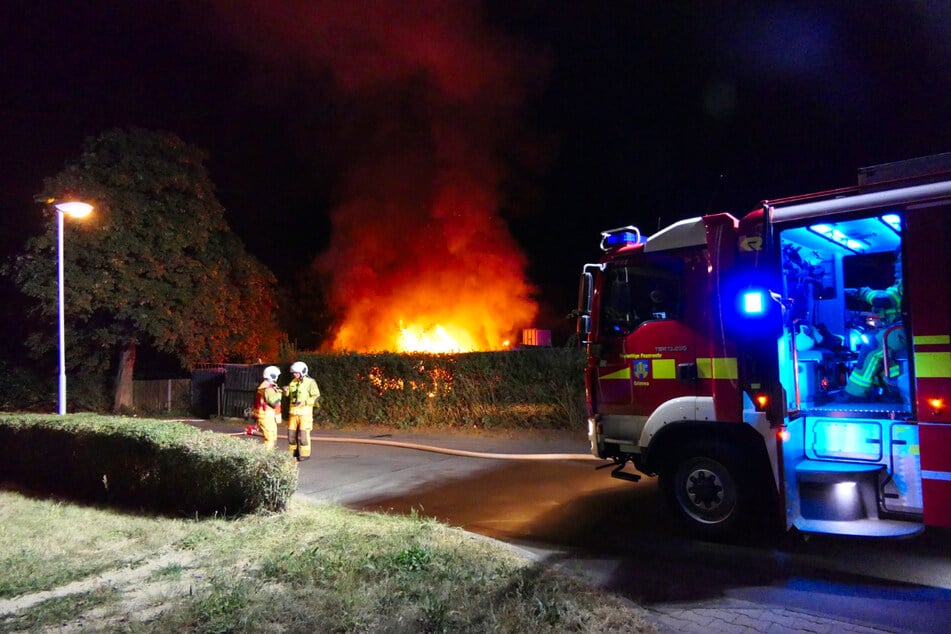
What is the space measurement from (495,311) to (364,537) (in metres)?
17.8

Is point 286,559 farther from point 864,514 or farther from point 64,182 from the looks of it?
point 64,182

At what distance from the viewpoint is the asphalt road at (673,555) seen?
4090mm

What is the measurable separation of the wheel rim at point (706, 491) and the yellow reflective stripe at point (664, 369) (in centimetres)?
79

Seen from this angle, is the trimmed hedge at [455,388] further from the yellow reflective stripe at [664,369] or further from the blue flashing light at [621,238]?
the yellow reflective stripe at [664,369]

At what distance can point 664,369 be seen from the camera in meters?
5.83

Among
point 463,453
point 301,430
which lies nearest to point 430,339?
point 463,453

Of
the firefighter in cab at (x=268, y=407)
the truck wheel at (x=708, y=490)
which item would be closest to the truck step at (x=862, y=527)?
the truck wheel at (x=708, y=490)

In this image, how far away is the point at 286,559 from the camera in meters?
4.62

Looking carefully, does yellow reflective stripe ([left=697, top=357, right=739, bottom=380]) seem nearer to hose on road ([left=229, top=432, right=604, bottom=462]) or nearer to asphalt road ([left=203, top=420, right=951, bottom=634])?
asphalt road ([left=203, top=420, right=951, bottom=634])

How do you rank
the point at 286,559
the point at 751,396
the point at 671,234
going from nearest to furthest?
the point at 286,559
the point at 751,396
the point at 671,234

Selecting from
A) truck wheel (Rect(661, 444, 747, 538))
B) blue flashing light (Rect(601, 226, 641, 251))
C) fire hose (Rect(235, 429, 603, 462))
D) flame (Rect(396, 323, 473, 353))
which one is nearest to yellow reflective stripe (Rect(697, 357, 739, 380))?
truck wheel (Rect(661, 444, 747, 538))

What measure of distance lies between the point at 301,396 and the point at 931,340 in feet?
24.6

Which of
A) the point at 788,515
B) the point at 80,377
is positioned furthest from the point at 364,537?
the point at 80,377

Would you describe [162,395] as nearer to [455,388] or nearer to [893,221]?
[455,388]
